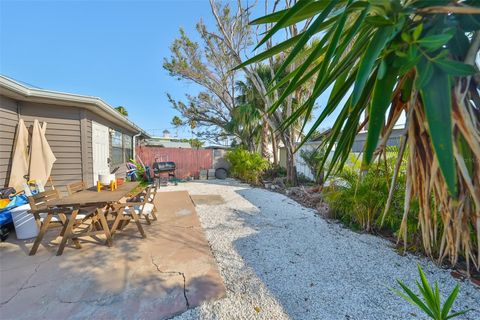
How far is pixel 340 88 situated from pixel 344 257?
2404mm

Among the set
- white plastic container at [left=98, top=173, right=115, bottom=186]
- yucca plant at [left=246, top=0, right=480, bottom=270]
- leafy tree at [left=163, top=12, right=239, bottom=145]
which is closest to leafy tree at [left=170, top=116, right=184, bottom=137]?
leafy tree at [left=163, top=12, right=239, bottom=145]

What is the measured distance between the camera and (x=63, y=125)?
4434mm

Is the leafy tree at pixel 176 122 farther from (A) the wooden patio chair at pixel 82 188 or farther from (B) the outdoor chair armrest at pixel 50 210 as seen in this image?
(B) the outdoor chair armrest at pixel 50 210

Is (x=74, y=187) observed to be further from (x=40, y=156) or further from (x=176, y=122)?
(x=176, y=122)

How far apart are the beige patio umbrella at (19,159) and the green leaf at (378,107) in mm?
5294

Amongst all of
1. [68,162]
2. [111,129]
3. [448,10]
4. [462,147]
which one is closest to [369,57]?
[448,10]

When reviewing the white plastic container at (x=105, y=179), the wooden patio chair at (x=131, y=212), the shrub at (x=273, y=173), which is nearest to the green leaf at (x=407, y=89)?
the wooden patio chair at (x=131, y=212)

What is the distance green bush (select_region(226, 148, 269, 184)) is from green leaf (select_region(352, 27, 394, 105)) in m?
7.69

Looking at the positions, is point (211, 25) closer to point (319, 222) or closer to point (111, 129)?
point (111, 129)

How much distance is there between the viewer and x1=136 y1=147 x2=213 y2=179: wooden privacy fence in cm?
1034

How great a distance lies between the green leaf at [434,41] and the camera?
58cm

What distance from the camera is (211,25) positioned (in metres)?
9.18

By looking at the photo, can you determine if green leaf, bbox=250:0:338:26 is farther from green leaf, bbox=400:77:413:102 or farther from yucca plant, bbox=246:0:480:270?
green leaf, bbox=400:77:413:102

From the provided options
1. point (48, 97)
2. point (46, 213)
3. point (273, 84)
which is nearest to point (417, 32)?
point (46, 213)
